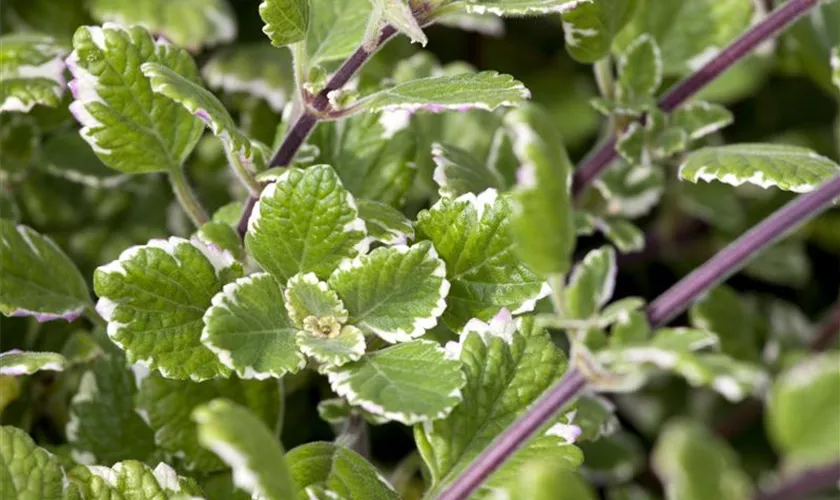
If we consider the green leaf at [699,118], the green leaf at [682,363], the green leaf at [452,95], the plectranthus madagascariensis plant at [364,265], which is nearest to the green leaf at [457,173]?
the plectranthus madagascariensis plant at [364,265]

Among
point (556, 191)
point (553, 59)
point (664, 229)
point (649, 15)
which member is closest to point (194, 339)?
point (556, 191)

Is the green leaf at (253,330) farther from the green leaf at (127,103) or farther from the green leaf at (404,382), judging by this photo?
the green leaf at (127,103)

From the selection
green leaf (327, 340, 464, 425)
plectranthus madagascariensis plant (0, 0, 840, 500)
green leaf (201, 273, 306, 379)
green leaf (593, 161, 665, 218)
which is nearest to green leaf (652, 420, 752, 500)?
plectranthus madagascariensis plant (0, 0, 840, 500)

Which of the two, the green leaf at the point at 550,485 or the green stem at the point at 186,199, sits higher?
the green leaf at the point at 550,485

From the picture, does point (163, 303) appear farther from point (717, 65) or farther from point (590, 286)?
point (717, 65)

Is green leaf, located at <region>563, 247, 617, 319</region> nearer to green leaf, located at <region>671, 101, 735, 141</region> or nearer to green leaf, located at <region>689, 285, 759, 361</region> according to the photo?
green leaf, located at <region>671, 101, 735, 141</region>

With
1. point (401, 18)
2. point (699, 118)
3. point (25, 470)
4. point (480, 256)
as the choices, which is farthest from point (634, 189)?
point (25, 470)
